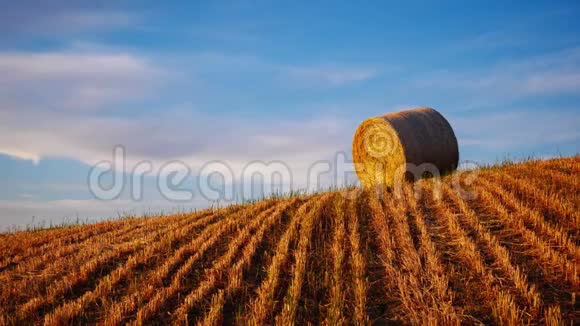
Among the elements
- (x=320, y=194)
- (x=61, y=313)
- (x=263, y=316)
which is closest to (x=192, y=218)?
(x=320, y=194)

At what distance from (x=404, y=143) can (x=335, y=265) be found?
23.0 ft

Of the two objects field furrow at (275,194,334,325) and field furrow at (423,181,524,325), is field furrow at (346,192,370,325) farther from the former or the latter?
field furrow at (423,181,524,325)

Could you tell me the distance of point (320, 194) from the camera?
12492 millimetres

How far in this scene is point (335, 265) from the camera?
7.41 m

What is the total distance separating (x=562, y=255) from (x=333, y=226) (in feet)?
12.6

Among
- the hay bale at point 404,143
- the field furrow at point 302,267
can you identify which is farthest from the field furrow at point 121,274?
the hay bale at point 404,143

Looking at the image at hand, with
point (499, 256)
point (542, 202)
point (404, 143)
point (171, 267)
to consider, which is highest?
point (404, 143)

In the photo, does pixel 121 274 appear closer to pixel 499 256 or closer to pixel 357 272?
pixel 357 272

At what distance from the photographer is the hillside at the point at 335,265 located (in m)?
6.23

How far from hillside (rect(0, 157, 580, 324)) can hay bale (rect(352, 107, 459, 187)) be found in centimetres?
237

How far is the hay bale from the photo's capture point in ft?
45.0

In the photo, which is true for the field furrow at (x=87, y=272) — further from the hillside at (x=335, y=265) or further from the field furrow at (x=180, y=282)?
the field furrow at (x=180, y=282)

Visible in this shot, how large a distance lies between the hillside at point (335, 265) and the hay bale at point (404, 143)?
2368mm

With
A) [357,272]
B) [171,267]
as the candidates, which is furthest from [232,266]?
[357,272]
